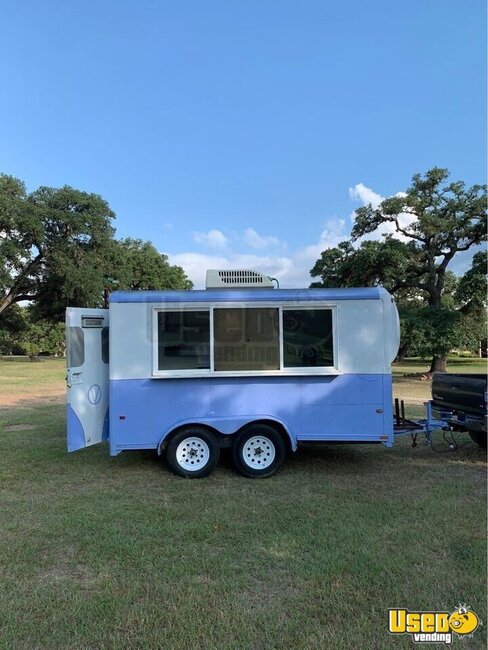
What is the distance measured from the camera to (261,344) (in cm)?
607


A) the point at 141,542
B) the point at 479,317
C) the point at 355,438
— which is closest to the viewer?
the point at 141,542

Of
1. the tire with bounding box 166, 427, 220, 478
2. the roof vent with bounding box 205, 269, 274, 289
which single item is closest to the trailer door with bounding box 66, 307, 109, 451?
the tire with bounding box 166, 427, 220, 478

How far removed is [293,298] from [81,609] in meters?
4.00

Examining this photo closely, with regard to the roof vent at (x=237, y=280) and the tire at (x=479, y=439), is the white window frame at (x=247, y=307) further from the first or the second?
the tire at (x=479, y=439)

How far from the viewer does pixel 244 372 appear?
6.00m

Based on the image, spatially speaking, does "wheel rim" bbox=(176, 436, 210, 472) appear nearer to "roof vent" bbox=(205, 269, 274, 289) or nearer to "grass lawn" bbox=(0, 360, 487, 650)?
"grass lawn" bbox=(0, 360, 487, 650)

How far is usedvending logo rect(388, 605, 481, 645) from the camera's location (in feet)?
9.70

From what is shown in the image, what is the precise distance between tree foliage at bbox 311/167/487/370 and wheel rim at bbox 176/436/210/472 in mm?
15952

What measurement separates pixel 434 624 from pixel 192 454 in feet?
11.8

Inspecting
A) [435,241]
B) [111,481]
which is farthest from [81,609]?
[435,241]

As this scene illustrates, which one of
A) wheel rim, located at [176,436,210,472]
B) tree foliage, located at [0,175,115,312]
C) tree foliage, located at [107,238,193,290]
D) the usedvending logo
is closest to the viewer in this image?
the usedvending logo

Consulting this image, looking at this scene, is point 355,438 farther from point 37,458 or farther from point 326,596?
point 37,458

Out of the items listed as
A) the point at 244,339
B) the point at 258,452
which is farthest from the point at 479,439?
the point at 244,339

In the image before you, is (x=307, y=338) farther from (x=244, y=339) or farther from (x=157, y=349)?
(x=157, y=349)
